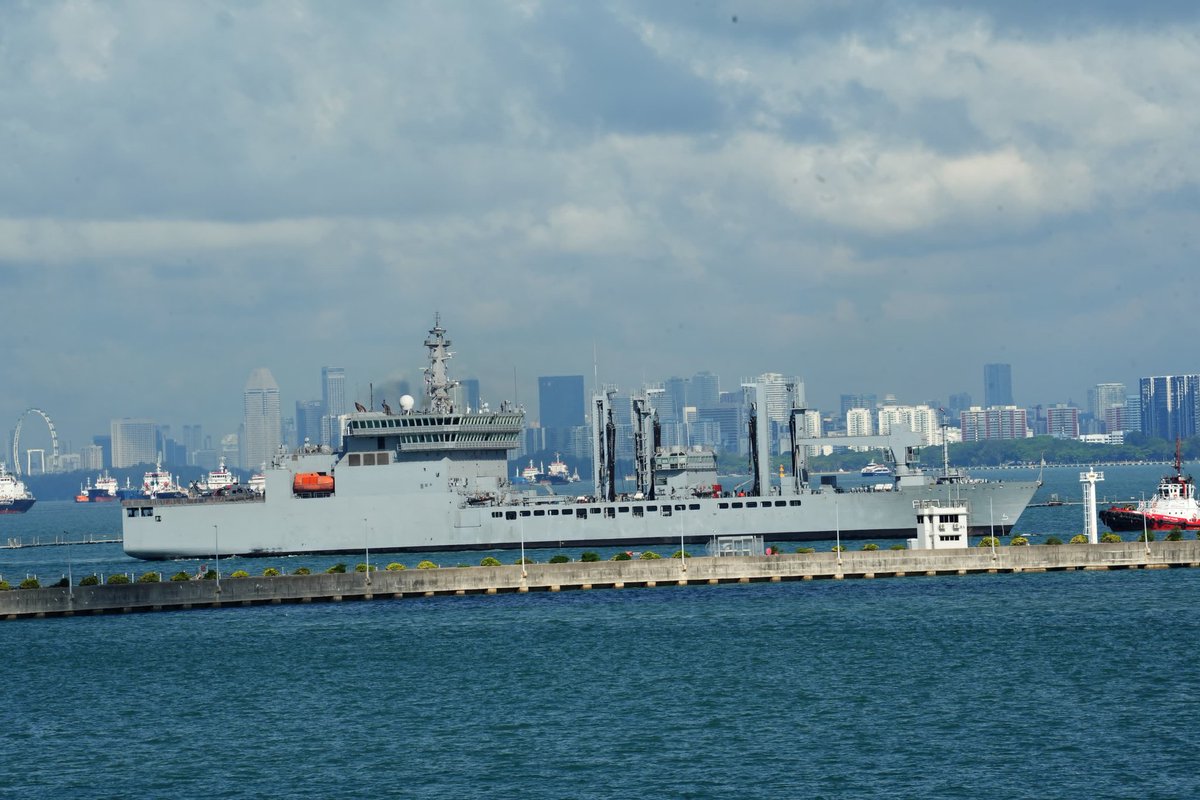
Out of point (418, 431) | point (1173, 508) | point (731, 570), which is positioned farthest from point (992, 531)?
point (418, 431)

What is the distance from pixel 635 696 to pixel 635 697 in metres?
0.09

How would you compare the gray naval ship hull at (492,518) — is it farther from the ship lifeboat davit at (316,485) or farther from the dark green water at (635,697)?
the dark green water at (635,697)

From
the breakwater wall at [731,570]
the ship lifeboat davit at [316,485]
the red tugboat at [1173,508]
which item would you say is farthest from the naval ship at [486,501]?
the breakwater wall at [731,570]

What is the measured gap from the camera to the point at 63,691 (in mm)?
41875

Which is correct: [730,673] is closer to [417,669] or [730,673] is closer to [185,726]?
[417,669]

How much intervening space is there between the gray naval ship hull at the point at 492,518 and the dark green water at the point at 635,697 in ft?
72.7

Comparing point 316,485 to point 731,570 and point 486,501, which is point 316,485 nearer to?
point 486,501

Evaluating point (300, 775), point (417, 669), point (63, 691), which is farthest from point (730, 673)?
point (63, 691)

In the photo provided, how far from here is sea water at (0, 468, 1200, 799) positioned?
30328mm

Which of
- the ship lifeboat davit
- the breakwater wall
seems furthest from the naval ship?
the breakwater wall

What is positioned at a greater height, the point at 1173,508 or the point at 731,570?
the point at 1173,508

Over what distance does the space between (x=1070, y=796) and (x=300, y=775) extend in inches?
570

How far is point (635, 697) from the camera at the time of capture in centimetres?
3800

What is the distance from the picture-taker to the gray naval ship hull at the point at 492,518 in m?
78.8
